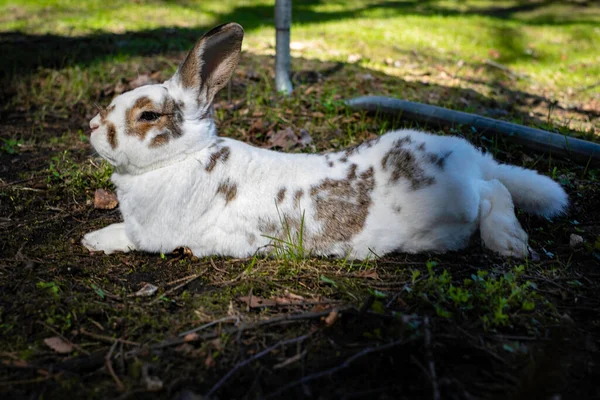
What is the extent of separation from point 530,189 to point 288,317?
1.65 meters

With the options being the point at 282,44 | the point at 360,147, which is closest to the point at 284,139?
the point at 282,44

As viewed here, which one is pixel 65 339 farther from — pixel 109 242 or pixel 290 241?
pixel 290 241

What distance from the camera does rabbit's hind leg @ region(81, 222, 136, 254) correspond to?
3.03 meters

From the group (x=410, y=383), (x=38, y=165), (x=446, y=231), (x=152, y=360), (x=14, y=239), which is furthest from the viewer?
(x=38, y=165)

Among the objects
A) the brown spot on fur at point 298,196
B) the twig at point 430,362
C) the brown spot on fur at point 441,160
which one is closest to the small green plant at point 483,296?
the twig at point 430,362

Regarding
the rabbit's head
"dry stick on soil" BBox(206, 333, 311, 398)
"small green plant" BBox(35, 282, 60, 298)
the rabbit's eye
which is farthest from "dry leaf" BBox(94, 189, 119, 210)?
"dry stick on soil" BBox(206, 333, 311, 398)

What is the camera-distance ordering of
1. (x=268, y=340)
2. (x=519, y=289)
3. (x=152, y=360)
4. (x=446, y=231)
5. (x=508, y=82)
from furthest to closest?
(x=508, y=82) → (x=446, y=231) → (x=519, y=289) → (x=268, y=340) → (x=152, y=360)

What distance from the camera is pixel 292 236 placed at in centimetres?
291

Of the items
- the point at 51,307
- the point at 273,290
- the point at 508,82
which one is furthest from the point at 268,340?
the point at 508,82

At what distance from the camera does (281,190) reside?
2912 mm

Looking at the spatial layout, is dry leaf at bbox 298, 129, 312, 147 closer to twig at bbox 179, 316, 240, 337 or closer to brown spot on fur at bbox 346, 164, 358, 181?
brown spot on fur at bbox 346, 164, 358, 181

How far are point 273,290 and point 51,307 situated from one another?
1.03 m

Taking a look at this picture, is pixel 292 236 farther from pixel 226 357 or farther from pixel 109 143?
pixel 109 143

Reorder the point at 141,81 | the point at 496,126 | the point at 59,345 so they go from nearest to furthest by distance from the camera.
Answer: the point at 59,345 → the point at 496,126 → the point at 141,81
